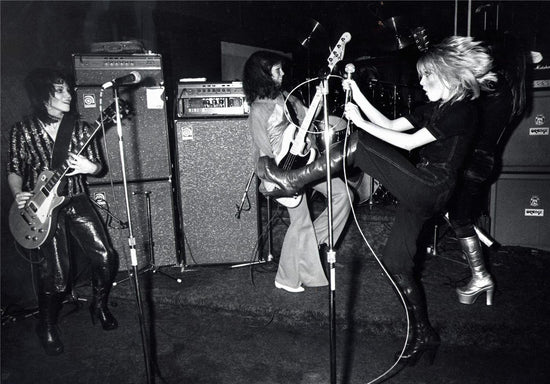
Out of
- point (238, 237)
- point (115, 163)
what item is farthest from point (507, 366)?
point (115, 163)

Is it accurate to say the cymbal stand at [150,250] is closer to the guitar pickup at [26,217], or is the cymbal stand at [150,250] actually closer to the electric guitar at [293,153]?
the guitar pickup at [26,217]

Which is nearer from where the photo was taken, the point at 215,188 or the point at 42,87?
the point at 42,87

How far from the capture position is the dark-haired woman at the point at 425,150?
6.93 feet

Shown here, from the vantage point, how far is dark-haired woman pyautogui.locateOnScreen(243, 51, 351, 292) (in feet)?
10.3


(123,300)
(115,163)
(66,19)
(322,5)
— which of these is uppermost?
(322,5)

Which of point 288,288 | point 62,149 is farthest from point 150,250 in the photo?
point 288,288

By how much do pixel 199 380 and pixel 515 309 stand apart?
2.20 m

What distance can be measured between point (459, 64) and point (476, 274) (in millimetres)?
1563

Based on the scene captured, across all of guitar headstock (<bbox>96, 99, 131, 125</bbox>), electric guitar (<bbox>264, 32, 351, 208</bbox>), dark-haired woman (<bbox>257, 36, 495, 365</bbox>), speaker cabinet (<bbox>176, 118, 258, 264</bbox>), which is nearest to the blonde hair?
dark-haired woman (<bbox>257, 36, 495, 365</bbox>)

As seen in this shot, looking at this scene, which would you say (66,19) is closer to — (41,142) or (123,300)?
(41,142)

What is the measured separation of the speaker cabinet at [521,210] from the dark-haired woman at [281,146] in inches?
76.5

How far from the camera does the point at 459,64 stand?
2.08 m

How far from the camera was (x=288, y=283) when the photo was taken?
3.36 meters

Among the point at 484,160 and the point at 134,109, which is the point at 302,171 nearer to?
the point at 484,160
